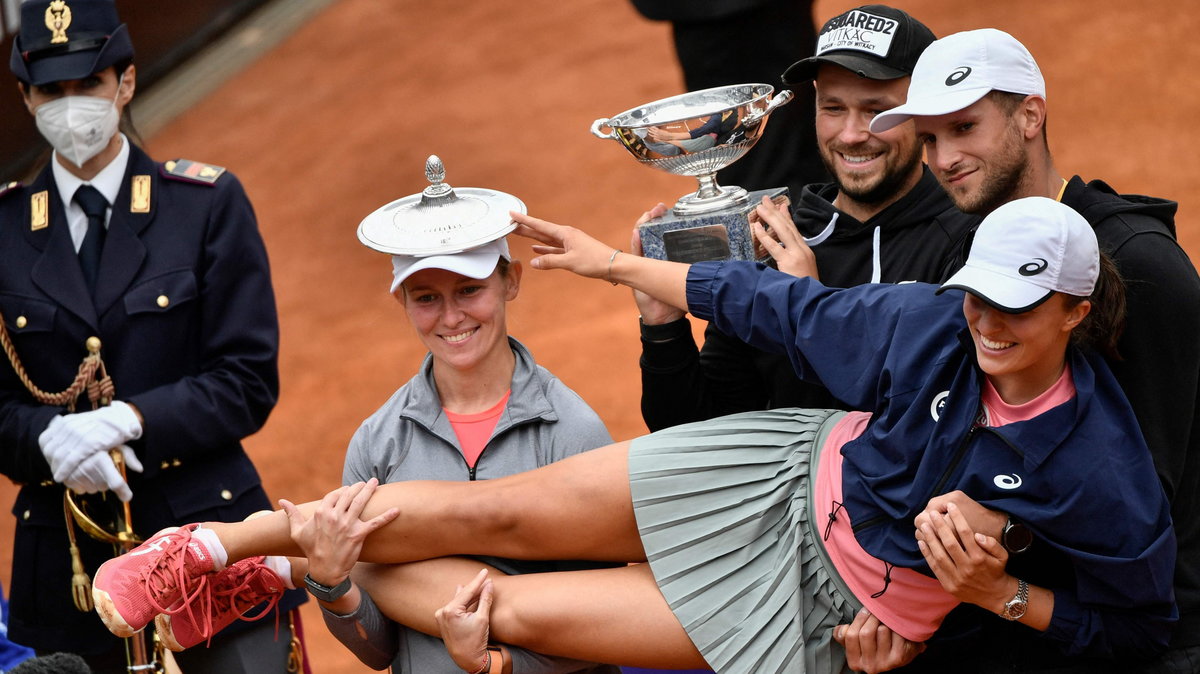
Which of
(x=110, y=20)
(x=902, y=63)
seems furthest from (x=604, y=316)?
(x=902, y=63)

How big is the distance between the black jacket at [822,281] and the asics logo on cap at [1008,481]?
63 centimetres

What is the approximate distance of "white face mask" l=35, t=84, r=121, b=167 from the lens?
3816mm

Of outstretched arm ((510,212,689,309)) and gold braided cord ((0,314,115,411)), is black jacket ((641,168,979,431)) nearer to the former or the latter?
outstretched arm ((510,212,689,309))

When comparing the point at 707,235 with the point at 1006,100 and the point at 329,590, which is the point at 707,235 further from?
the point at 329,590

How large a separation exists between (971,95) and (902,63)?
0.46m

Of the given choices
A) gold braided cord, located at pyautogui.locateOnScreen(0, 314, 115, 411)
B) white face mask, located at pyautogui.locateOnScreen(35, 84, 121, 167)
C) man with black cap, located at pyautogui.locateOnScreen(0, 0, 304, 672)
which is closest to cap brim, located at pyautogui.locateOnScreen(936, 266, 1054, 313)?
man with black cap, located at pyautogui.locateOnScreen(0, 0, 304, 672)

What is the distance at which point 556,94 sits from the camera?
1017 cm

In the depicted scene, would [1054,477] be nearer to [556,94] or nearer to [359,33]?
[556,94]

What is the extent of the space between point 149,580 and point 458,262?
3.15ft

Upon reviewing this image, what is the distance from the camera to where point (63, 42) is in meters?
3.86

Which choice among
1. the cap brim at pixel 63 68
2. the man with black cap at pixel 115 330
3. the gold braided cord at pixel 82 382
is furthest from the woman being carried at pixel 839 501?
the cap brim at pixel 63 68

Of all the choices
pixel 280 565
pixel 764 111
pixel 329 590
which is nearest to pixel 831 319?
pixel 764 111

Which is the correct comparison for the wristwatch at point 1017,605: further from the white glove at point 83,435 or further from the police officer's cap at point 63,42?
the police officer's cap at point 63,42

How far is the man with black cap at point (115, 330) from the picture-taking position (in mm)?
3768
